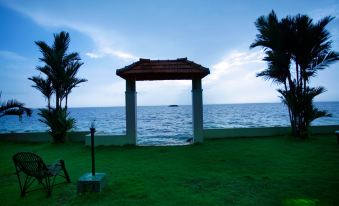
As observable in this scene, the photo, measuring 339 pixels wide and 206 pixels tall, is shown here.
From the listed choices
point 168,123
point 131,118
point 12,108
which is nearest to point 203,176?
point 131,118

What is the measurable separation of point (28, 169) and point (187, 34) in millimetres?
11299

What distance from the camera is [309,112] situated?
10422 mm

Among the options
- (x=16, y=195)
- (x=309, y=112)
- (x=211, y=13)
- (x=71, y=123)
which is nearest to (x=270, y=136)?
(x=309, y=112)

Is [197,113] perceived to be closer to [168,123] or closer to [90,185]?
[90,185]

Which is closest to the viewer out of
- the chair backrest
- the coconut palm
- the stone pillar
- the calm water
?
the chair backrest

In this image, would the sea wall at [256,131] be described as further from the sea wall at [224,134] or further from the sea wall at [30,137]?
the sea wall at [30,137]

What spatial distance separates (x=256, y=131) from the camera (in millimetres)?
11664

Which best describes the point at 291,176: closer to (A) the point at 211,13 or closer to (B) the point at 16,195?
(B) the point at 16,195

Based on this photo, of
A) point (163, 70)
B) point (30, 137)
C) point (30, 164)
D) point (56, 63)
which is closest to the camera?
point (30, 164)

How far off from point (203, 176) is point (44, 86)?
9.56 m

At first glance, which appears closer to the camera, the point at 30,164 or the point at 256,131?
the point at 30,164

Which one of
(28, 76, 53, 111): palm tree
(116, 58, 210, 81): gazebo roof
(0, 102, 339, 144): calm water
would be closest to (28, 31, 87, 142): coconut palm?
(28, 76, 53, 111): palm tree

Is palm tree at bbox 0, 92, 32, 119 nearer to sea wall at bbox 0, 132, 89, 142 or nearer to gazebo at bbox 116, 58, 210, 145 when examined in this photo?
sea wall at bbox 0, 132, 89, 142

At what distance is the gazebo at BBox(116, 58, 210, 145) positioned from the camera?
980cm
